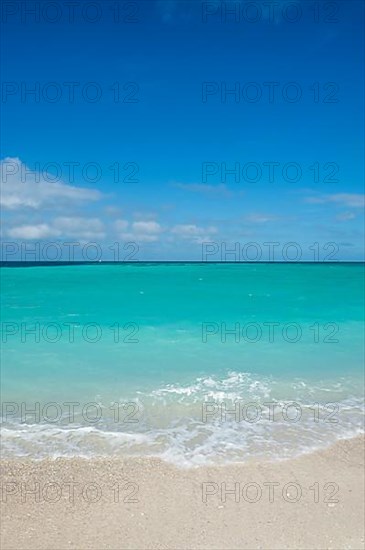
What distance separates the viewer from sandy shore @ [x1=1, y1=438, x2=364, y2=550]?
455cm

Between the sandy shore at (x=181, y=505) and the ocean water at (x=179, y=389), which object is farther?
the ocean water at (x=179, y=389)

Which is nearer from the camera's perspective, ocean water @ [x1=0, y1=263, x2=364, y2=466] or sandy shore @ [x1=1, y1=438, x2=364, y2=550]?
sandy shore @ [x1=1, y1=438, x2=364, y2=550]

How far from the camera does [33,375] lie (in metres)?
10.6

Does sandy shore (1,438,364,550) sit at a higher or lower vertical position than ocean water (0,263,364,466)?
lower

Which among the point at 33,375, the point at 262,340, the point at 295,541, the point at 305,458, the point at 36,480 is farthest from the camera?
the point at 262,340

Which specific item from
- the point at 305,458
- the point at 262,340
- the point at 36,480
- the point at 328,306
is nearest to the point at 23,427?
the point at 36,480

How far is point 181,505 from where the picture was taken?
204 inches

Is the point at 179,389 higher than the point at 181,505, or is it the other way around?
the point at 179,389

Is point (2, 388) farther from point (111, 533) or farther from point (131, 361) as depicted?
point (111, 533)

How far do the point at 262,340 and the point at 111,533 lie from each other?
460 inches

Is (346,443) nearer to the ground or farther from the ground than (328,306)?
nearer to the ground

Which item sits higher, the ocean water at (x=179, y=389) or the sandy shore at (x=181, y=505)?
the ocean water at (x=179, y=389)

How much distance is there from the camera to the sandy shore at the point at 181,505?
4.55 meters

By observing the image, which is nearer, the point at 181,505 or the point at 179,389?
the point at 181,505
